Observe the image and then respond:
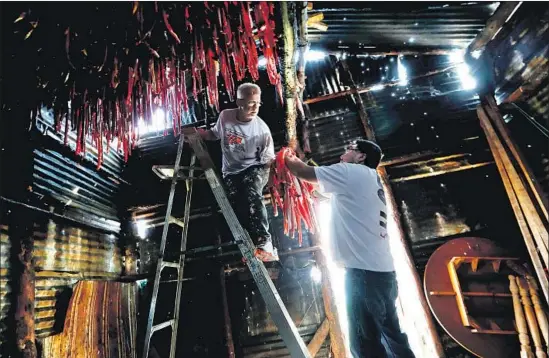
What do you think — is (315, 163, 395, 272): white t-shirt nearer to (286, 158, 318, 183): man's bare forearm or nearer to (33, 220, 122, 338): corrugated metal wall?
(286, 158, 318, 183): man's bare forearm

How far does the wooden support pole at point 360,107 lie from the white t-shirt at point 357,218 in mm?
3666

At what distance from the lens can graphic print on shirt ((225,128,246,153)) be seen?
4.04 meters

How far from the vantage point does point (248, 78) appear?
6.50 meters

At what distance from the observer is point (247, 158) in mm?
4070

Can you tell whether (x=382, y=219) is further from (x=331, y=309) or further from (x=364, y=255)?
(x=331, y=309)

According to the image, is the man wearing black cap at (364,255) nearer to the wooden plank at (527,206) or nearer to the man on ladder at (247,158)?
the man on ladder at (247,158)

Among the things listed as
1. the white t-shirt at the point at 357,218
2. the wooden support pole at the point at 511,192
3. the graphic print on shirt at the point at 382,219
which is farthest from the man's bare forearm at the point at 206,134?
the wooden support pole at the point at 511,192

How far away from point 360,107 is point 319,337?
5425 millimetres

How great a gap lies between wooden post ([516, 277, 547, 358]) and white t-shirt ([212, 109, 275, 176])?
5451 millimetres

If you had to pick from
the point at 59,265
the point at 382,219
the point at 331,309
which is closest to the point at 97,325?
the point at 59,265

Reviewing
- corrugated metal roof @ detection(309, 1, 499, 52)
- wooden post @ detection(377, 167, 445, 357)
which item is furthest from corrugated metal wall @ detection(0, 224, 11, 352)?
wooden post @ detection(377, 167, 445, 357)

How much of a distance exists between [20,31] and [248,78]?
408 centimetres

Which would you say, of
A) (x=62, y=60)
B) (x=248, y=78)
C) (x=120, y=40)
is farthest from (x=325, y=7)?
(x=62, y=60)

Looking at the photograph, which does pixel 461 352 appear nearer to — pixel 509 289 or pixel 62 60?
pixel 509 289
